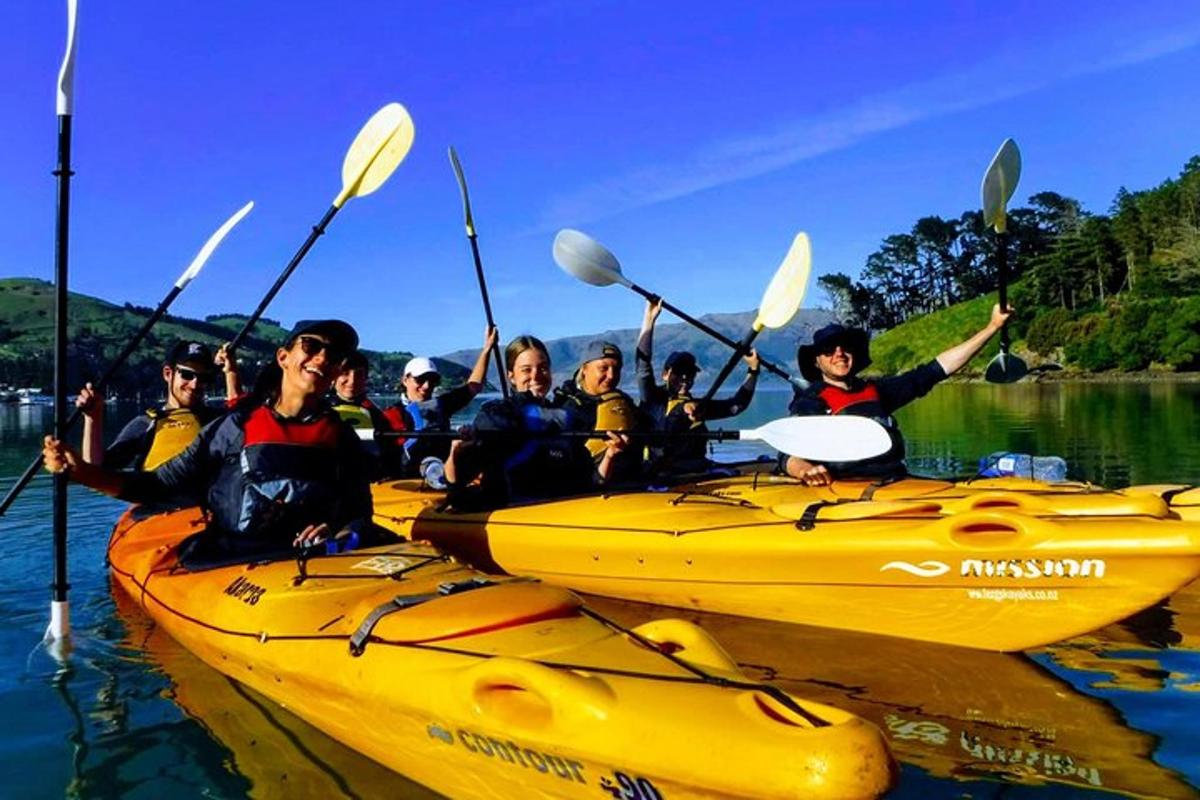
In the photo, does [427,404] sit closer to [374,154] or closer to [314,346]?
[374,154]

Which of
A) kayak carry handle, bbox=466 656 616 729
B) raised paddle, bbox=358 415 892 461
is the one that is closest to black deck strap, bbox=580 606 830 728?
kayak carry handle, bbox=466 656 616 729

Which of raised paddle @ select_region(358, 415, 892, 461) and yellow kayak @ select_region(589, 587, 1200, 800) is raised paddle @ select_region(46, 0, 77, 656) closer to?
raised paddle @ select_region(358, 415, 892, 461)

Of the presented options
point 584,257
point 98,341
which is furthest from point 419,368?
point 98,341

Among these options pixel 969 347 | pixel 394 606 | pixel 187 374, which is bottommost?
pixel 394 606

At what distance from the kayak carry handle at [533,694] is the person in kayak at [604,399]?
4248 mm

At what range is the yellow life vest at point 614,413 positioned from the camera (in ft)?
24.2

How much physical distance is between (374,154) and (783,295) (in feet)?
14.8

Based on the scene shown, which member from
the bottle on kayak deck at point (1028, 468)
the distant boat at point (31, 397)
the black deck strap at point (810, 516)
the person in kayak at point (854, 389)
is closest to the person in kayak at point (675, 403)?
the person in kayak at point (854, 389)

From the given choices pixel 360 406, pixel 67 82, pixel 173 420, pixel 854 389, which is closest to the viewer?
pixel 67 82

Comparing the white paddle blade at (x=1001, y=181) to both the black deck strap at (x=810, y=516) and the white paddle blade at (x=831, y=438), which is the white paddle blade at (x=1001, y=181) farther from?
the black deck strap at (x=810, y=516)

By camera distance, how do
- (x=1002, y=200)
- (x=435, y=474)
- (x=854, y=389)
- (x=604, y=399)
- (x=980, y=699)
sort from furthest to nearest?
(x=1002, y=200), (x=435, y=474), (x=604, y=399), (x=854, y=389), (x=980, y=699)

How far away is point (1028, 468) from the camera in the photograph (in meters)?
6.93

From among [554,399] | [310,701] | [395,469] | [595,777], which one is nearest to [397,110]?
[554,399]

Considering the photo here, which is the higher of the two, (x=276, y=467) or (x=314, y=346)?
(x=314, y=346)
